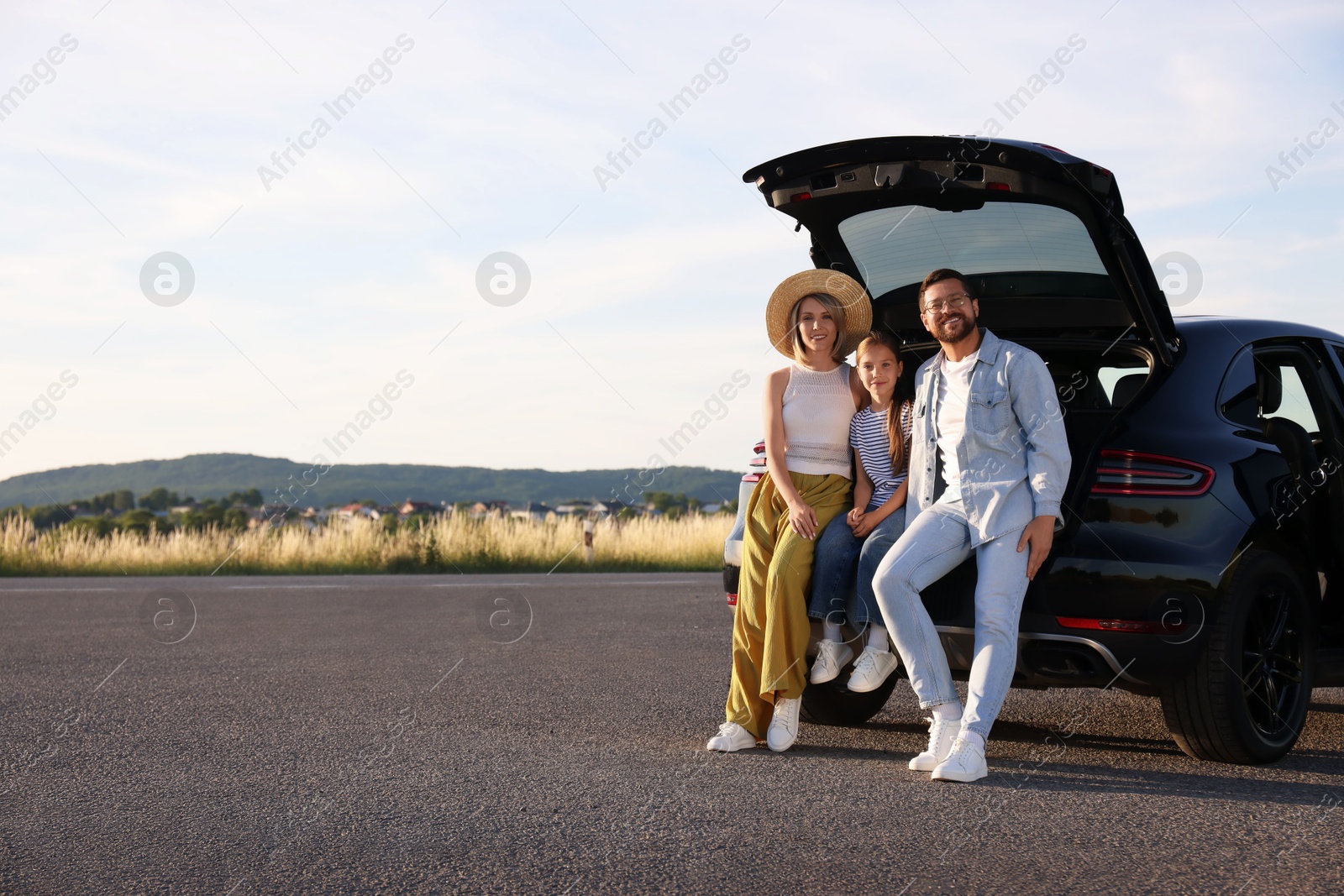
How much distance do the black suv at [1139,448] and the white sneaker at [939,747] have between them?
26cm

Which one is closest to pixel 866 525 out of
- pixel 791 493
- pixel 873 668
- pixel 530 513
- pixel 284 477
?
pixel 791 493

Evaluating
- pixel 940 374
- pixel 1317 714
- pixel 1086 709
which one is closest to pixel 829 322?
pixel 940 374

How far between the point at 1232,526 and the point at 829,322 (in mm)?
1928

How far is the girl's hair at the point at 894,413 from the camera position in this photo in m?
5.42

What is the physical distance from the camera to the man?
4715mm

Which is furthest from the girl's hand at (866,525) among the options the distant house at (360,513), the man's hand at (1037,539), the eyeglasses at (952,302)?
the distant house at (360,513)

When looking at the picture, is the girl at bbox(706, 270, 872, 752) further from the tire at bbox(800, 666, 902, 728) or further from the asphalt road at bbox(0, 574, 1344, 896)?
the tire at bbox(800, 666, 902, 728)

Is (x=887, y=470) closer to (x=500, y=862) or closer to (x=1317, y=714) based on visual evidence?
(x=500, y=862)

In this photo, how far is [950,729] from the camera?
4.86 m

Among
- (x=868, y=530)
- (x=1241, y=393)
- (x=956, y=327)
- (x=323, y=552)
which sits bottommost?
(x=323, y=552)

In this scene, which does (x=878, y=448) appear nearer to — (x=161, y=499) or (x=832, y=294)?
(x=832, y=294)

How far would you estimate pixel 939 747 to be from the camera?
191 inches

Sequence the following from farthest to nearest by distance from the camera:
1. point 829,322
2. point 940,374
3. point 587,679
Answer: point 587,679
point 829,322
point 940,374

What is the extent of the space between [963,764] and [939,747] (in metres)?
0.21
